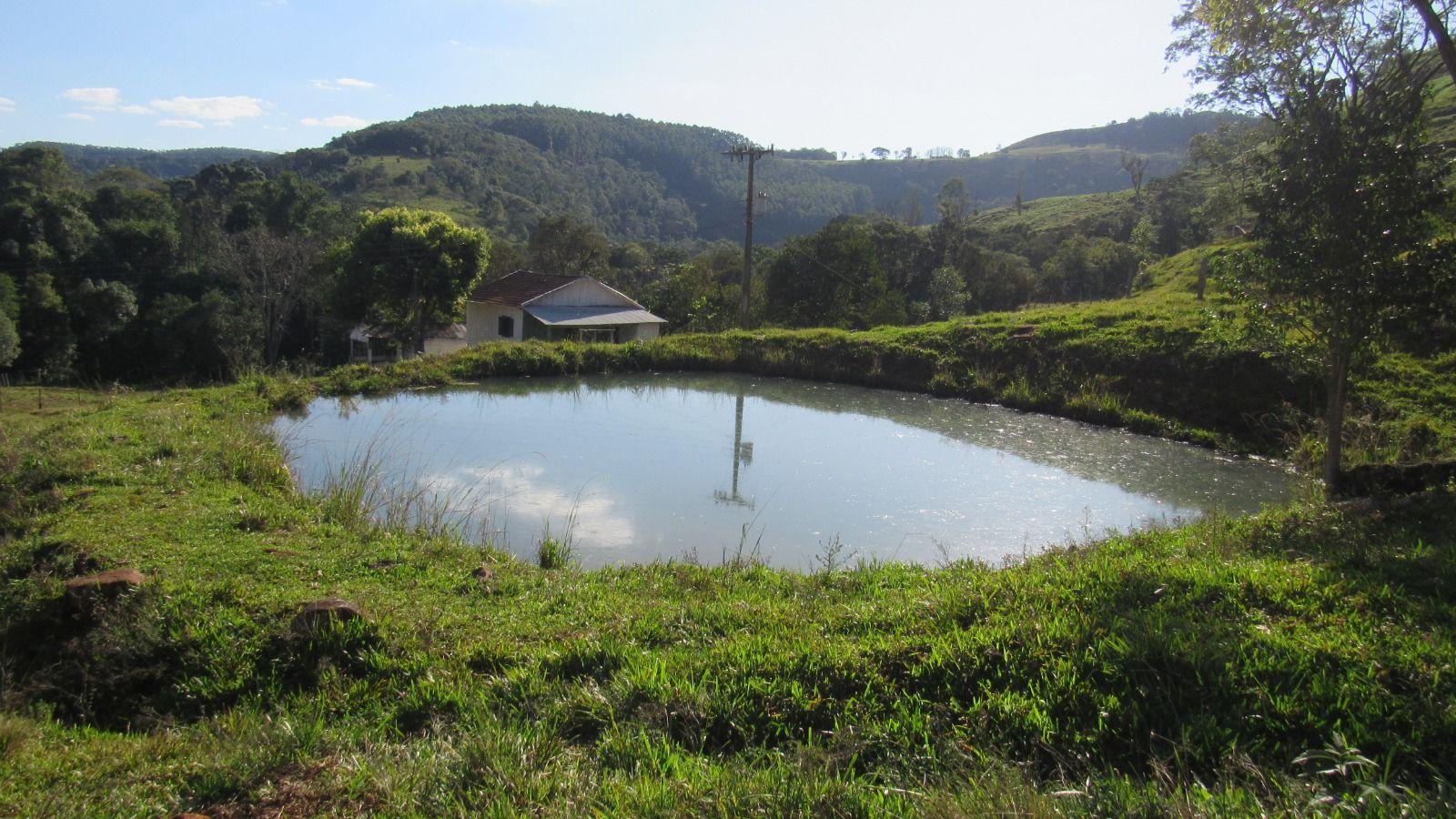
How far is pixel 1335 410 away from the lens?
21.4 ft

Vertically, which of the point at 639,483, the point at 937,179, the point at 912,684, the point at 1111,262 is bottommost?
the point at 639,483

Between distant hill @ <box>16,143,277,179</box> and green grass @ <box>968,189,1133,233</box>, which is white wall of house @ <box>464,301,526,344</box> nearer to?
green grass @ <box>968,189,1133,233</box>

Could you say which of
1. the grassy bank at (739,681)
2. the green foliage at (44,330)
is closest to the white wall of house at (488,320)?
the green foliage at (44,330)

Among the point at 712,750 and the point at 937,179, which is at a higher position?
the point at 937,179

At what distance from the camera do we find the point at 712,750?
3000mm

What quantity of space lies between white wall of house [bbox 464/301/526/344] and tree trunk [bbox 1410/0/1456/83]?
898 inches

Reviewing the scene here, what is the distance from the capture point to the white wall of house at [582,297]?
26.0 meters

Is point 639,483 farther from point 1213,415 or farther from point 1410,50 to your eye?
point 1213,415

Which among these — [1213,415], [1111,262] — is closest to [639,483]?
[1213,415]

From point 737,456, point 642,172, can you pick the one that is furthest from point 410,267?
point 642,172

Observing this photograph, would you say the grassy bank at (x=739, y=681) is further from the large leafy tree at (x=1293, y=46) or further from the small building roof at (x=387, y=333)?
the small building roof at (x=387, y=333)

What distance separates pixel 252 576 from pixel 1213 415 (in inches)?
459

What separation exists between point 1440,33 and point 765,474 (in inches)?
250

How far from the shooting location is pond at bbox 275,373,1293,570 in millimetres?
6953
